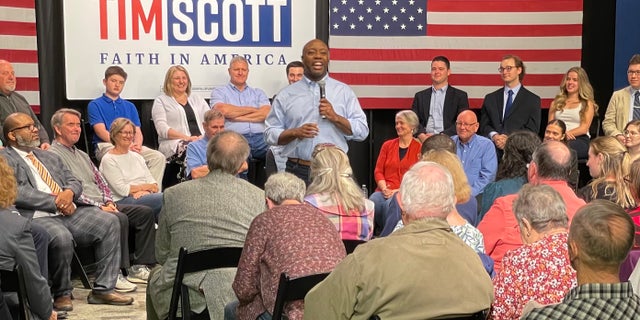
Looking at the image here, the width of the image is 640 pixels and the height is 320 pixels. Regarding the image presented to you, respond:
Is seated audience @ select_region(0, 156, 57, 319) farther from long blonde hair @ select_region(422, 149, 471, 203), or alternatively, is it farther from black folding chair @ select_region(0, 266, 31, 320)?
long blonde hair @ select_region(422, 149, 471, 203)

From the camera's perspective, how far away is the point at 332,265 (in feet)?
10.4

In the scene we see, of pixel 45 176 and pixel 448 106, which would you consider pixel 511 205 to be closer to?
pixel 45 176

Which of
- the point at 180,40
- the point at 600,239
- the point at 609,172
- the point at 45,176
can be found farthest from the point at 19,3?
the point at 600,239

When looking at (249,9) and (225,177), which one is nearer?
(225,177)

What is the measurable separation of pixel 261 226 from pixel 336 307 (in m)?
0.65

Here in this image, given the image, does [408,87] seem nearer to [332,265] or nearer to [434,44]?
[434,44]

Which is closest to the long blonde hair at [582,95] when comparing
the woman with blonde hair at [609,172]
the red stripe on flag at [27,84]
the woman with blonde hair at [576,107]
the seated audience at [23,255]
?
the woman with blonde hair at [576,107]

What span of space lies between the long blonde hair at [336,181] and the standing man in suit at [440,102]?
12.7 feet

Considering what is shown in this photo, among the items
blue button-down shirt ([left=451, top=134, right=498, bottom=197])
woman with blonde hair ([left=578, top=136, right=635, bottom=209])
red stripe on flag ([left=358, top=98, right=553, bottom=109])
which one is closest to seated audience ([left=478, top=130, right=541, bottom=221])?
woman with blonde hair ([left=578, top=136, right=635, bottom=209])

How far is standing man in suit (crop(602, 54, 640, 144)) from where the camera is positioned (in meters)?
7.49

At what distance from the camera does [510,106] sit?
7.65m

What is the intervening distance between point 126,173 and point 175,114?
0.98 meters

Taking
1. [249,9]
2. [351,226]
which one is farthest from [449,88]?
[351,226]

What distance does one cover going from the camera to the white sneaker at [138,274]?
6203mm
